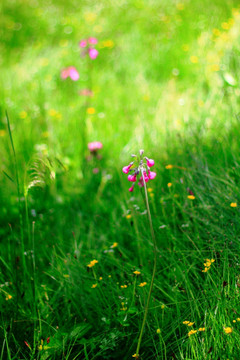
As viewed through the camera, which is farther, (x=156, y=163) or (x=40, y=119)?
(x=40, y=119)

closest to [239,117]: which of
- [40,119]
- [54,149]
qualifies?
[54,149]

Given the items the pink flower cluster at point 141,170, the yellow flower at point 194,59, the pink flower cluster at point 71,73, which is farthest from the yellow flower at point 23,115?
the pink flower cluster at point 141,170

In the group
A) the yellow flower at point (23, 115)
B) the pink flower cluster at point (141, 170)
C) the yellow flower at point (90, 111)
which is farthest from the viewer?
the yellow flower at point (23, 115)

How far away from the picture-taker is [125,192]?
2391 millimetres

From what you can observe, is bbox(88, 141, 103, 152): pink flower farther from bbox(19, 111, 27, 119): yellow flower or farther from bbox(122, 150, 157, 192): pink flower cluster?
bbox(122, 150, 157, 192): pink flower cluster

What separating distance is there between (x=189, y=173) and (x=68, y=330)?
1.05 m

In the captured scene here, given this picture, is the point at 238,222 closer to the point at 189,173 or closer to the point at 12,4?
the point at 189,173

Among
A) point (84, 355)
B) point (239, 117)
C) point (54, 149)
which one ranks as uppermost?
point (239, 117)

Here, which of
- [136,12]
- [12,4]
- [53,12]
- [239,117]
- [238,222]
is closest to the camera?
[238,222]

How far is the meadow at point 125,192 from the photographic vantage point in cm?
147

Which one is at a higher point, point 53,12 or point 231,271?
point 53,12

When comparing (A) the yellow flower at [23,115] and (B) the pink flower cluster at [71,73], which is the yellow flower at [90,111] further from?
(A) the yellow flower at [23,115]

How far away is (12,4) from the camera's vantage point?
7828 millimetres

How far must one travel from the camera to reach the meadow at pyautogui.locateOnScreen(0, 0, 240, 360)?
4.83 ft
